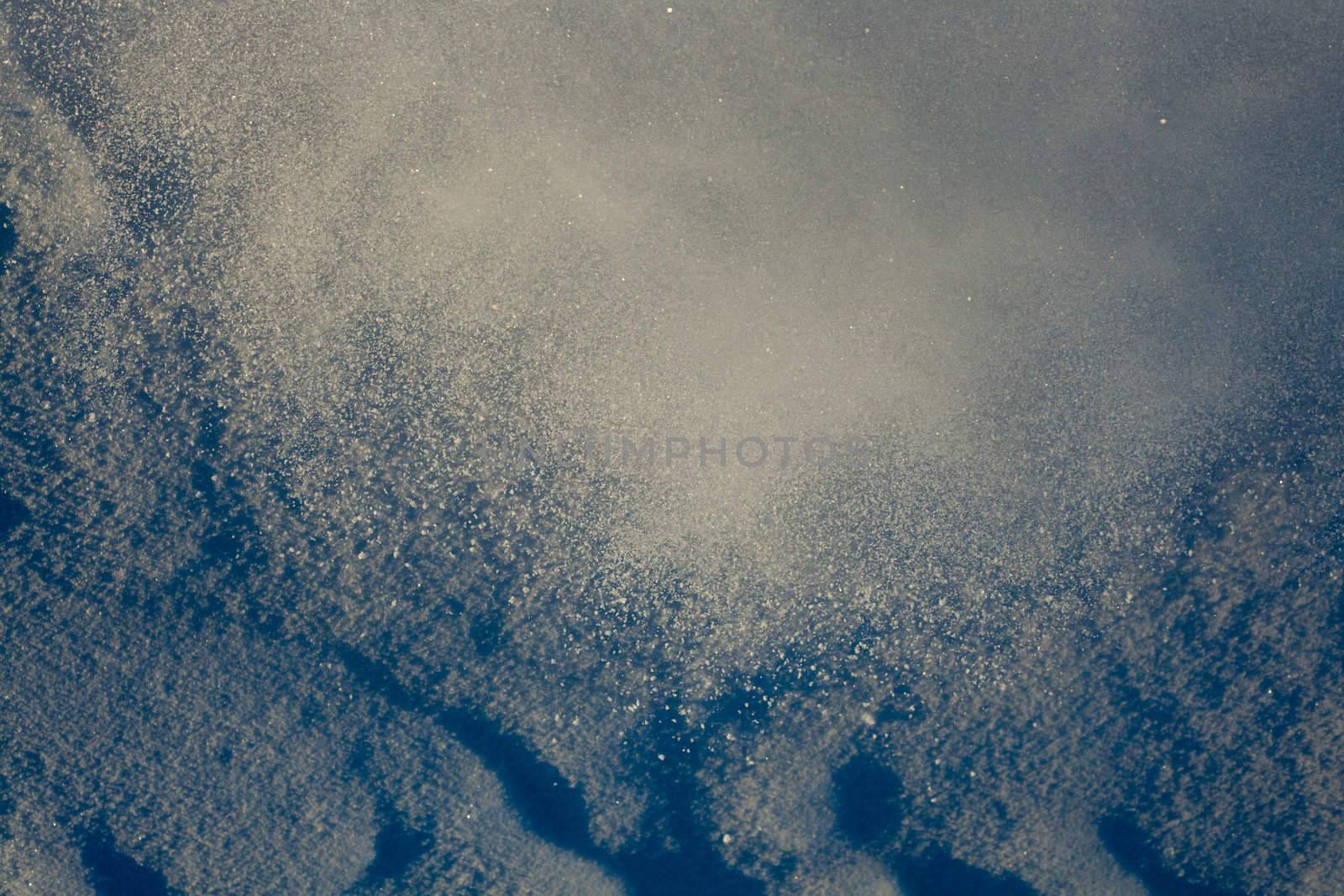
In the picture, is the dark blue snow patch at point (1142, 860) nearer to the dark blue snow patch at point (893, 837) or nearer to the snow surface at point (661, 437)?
the snow surface at point (661, 437)

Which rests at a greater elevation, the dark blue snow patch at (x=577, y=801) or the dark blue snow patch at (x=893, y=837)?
the dark blue snow patch at (x=893, y=837)

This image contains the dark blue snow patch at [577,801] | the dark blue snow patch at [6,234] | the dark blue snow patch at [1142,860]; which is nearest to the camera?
the dark blue snow patch at [6,234]

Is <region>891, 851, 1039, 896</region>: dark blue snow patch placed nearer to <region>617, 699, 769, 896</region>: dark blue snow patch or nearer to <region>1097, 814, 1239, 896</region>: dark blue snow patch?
<region>1097, 814, 1239, 896</region>: dark blue snow patch

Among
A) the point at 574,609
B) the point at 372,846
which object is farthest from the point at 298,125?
the point at 372,846

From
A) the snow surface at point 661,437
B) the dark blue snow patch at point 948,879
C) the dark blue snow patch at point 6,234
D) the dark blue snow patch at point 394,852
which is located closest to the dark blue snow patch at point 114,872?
→ the snow surface at point 661,437

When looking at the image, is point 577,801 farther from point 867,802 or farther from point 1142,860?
point 1142,860
